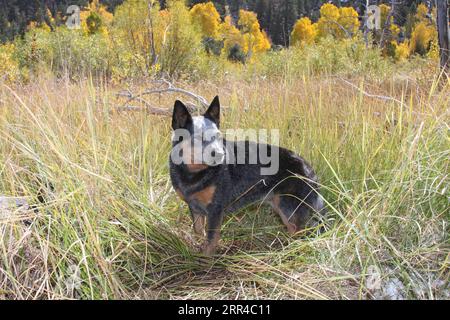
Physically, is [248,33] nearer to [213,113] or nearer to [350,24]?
[350,24]

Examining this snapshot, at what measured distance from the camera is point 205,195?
2.62 metres

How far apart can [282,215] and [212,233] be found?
0.49 metres

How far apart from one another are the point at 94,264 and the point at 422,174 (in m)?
1.72

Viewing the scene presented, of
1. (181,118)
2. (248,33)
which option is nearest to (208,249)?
(181,118)

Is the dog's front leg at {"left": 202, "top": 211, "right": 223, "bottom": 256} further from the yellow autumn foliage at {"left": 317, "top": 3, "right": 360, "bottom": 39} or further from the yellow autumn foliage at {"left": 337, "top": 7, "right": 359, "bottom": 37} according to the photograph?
the yellow autumn foliage at {"left": 337, "top": 7, "right": 359, "bottom": 37}

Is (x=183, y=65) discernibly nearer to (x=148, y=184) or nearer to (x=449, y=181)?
(x=148, y=184)

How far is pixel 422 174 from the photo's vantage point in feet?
8.15

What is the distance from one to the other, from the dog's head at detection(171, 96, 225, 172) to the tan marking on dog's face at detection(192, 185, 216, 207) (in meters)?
0.12

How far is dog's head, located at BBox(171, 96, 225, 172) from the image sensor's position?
2562 millimetres

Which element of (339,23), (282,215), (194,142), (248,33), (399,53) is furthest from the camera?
(248,33)

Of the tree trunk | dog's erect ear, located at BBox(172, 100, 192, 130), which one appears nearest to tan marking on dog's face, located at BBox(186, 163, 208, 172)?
dog's erect ear, located at BBox(172, 100, 192, 130)
